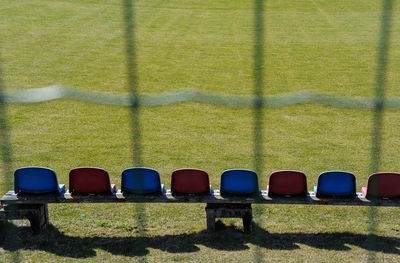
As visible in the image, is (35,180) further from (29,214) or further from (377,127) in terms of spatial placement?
(377,127)

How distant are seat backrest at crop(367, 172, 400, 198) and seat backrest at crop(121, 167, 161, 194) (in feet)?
7.58

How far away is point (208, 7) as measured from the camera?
78.2 ft

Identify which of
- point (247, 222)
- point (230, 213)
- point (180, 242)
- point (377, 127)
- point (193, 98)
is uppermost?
point (193, 98)

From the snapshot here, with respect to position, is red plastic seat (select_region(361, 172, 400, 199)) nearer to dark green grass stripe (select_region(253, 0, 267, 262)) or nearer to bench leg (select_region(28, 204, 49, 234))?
dark green grass stripe (select_region(253, 0, 267, 262))

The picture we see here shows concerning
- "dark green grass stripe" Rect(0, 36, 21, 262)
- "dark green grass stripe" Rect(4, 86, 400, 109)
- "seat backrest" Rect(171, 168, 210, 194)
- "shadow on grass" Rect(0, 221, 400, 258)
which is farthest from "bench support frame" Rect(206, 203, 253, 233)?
"dark green grass stripe" Rect(4, 86, 400, 109)

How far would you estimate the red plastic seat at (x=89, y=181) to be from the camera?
650cm

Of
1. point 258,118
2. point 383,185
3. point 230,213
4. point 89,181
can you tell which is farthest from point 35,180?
point 258,118

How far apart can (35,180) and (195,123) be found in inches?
174

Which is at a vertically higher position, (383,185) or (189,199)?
(383,185)

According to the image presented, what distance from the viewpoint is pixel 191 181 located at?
6.55m

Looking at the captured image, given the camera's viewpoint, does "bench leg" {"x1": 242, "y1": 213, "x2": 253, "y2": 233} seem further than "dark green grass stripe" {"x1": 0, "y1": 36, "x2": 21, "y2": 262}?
Yes

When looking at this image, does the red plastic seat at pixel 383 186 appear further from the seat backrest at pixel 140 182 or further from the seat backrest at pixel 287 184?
the seat backrest at pixel 140 182

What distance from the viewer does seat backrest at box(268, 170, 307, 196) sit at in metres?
6.49

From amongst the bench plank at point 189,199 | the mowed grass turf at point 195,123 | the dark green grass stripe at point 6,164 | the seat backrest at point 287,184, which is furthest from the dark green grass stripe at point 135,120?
the seat backrest at point 287,184
